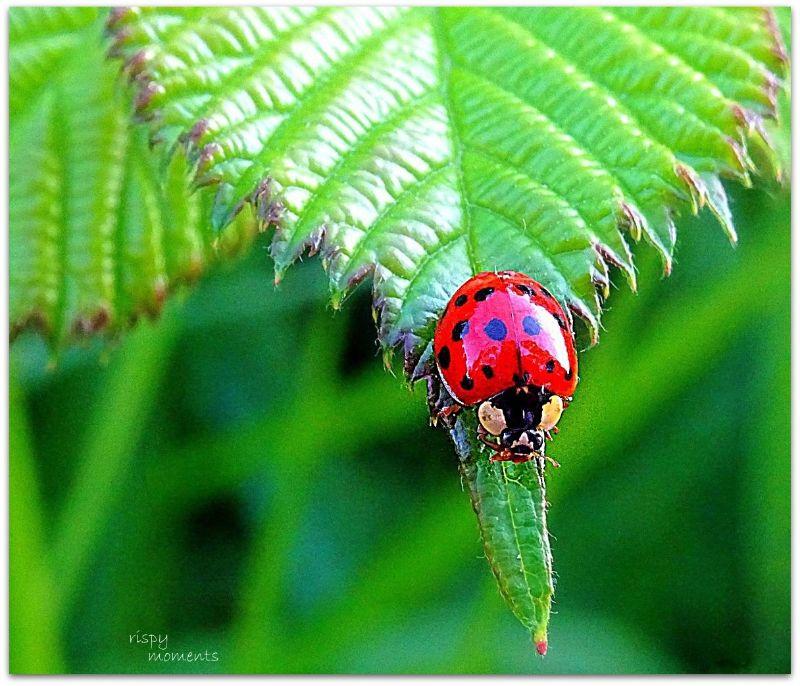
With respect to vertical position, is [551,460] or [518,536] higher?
[518,536]

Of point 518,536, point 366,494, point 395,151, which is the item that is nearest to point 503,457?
point 518,536

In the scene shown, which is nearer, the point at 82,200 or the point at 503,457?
the point at 503,457

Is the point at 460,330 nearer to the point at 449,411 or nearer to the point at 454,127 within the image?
the point at 449,411

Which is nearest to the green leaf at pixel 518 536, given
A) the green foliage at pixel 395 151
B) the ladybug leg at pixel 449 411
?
the green foliage at pixel 395 151

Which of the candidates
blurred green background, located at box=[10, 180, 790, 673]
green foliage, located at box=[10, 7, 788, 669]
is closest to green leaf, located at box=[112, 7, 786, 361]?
green foliage, located at box=[10, 7, 788, 669]

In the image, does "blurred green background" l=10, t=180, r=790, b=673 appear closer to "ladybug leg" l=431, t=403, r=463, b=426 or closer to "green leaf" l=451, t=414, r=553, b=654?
"ladybug leg" l=431, t=403, r=463, b=426

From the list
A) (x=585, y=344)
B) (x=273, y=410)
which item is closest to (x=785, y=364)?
(x=585, y=344)

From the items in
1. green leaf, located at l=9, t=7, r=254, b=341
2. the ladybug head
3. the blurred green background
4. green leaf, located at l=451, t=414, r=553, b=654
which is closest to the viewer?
green leaf, located at l=451, t=414, r=553, b=654
